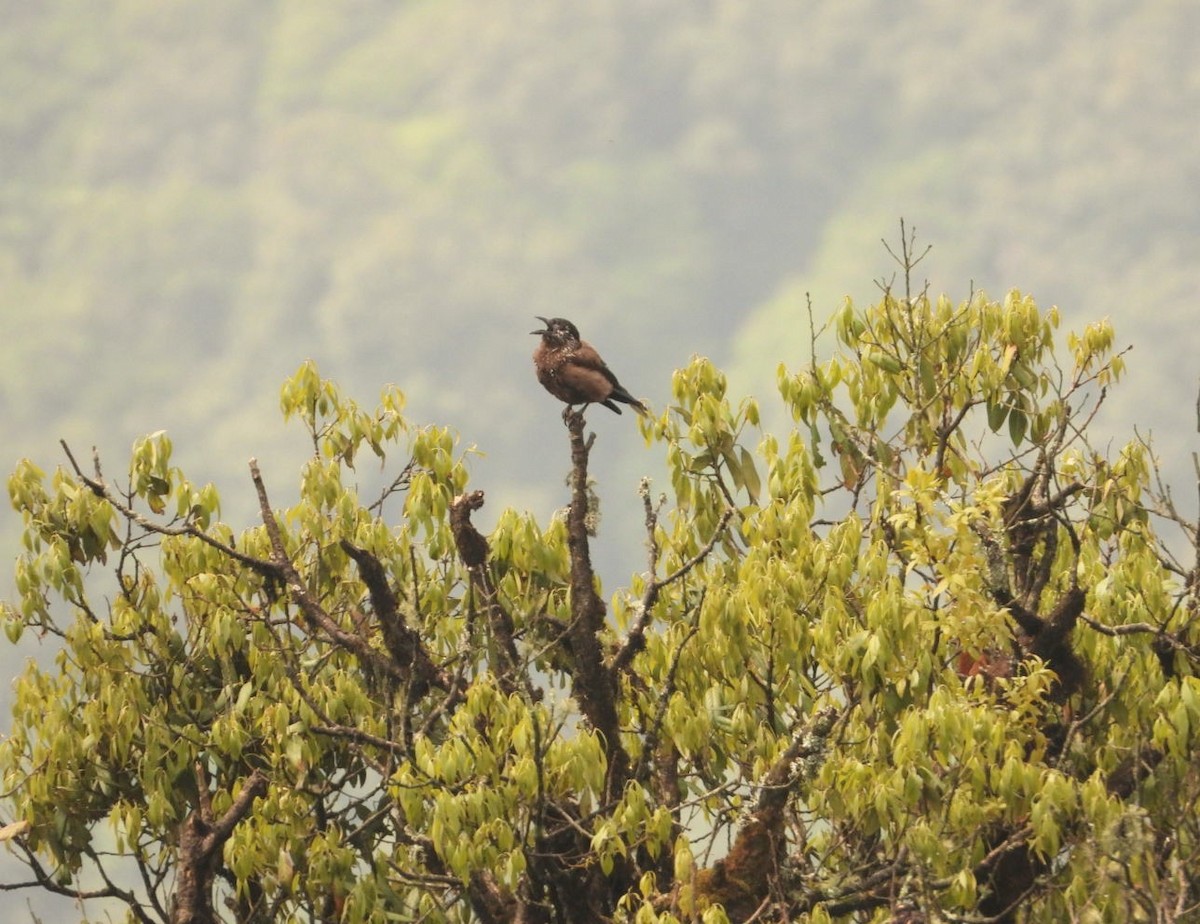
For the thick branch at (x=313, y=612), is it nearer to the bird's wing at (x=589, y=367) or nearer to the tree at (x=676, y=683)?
the tree at (x=676, y=683)

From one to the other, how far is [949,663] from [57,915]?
68318mm

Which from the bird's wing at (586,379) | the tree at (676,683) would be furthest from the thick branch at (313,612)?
the bird's wing at (586,379)

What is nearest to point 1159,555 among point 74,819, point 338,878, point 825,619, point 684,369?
point 825,619

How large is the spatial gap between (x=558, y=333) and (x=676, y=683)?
420 cm

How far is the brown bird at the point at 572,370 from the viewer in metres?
14.4

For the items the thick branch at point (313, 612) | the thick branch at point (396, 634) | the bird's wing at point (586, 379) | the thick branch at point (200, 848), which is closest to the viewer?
the thick branch at point (396, 634)

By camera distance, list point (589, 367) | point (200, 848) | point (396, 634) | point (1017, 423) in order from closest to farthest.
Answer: point (396, 634), point (200, 848), point (1017, 423), point (589, 367)

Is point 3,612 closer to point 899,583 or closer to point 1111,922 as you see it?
point 899,583

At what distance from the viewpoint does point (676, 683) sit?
37.8 feet

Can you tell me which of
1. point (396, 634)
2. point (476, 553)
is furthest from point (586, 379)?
point (476, 553)

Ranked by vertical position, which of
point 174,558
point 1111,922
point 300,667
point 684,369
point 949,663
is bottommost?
point 1111,922

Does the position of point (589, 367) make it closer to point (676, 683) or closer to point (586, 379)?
point (586, 379)

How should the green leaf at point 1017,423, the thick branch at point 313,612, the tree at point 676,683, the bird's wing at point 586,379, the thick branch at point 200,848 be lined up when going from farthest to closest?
the bird's wing at point 586,379 → the green leaf at point 1017,423 → the thick branch at point 200,848 → the thick branch at point 313,612 → the tree at point 676,683

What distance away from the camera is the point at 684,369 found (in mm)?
12727
